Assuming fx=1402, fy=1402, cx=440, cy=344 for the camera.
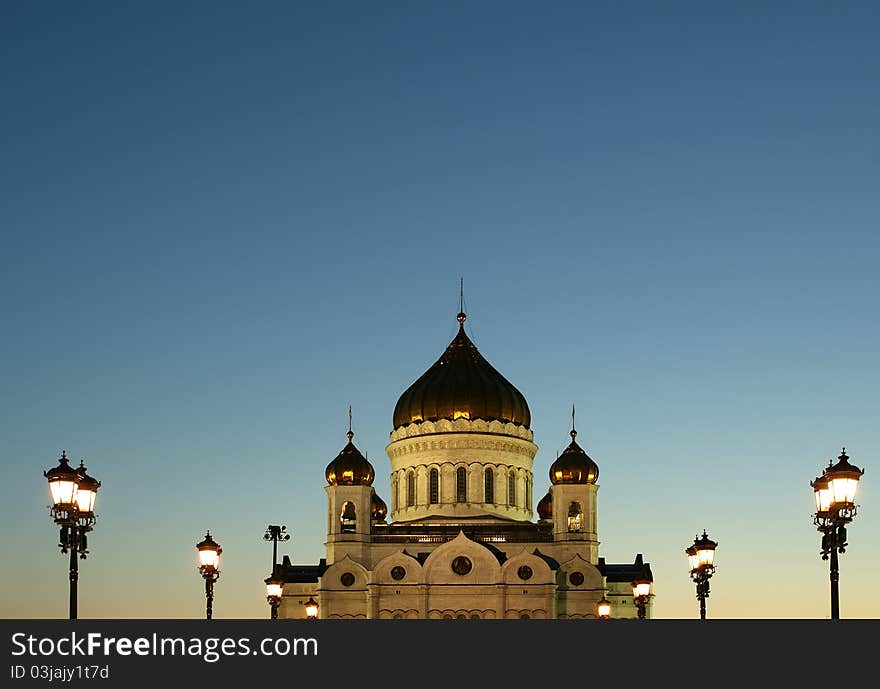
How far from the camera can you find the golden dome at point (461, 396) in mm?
76250

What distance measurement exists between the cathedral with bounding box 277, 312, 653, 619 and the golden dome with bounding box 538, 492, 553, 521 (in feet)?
0.26

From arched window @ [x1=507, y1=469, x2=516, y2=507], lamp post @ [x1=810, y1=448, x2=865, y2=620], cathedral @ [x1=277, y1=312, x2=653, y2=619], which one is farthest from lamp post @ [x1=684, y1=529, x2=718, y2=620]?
arched window @ [x1=507, y1=469, x2=516, y2=507]

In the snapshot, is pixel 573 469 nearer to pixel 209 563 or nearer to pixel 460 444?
pixel 460 444

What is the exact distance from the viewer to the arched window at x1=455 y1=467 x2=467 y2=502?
245ft

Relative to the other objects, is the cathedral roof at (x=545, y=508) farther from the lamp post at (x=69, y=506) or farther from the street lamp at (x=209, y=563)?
the lamp post at (x=69, y=506)

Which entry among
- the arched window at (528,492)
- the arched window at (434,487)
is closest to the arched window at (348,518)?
the arched window at (434,487)

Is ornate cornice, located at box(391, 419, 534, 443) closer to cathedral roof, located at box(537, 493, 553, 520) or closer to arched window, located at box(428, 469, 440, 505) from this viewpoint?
arched window, located at box(428, 469, 440, 505)

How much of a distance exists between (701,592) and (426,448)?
4291cm

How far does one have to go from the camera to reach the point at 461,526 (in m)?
72.8

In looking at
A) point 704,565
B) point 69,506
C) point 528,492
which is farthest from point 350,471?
point 69,506

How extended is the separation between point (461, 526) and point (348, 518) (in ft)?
19.9

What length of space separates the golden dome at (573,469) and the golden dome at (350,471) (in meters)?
9.76
